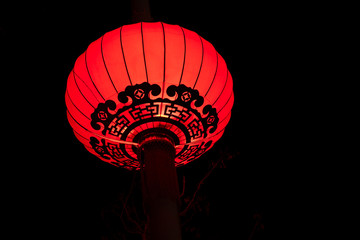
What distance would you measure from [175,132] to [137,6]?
2.83 ft

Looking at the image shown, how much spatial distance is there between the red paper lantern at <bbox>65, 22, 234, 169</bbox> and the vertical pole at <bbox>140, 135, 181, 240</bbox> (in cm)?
8

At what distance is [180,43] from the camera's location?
1852 mm

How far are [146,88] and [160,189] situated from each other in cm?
52

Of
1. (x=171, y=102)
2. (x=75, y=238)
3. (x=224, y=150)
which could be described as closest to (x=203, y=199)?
(x=224, y=150)

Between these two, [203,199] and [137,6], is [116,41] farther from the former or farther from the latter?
[203,199]

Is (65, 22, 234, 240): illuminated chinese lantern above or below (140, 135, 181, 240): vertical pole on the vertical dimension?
above

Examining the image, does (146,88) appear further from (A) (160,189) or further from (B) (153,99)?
(A) (160,189)

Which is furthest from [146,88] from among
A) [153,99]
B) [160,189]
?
[160,189]

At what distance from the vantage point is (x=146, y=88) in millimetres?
1812

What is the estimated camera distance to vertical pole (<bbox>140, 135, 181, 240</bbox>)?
1813 mm

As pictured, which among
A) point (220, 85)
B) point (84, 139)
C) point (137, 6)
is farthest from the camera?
point (137, 6)

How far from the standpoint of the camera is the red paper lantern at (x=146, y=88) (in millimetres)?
1805

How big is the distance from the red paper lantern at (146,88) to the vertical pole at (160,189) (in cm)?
8

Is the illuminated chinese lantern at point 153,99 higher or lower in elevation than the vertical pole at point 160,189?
higher
